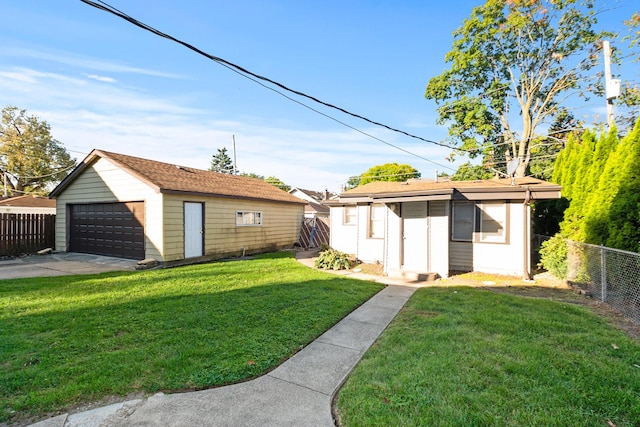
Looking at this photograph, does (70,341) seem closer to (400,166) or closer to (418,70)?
(418,70)

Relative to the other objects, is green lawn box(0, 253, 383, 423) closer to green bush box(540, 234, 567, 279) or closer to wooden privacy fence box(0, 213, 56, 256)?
green bush box(540, 234, 567, 279)

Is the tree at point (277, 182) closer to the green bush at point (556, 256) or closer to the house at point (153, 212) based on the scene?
the house at point (153, 212)

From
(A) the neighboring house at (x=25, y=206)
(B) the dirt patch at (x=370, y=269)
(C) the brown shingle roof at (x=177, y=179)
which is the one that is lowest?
(B) the dirt patch at (x=370, y=269)

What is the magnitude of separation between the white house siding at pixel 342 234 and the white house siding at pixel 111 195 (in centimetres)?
656

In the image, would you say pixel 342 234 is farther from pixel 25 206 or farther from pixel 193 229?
pixel 25 206

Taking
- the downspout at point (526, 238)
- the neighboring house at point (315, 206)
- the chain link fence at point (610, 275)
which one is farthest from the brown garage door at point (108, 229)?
the chain link fence at point (610, 275)

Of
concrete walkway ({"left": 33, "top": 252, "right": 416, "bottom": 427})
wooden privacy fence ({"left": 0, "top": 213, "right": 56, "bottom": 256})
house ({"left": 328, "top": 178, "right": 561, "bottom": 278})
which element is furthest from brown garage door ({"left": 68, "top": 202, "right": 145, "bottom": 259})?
concrete walkway ({"left": 33, "top": 252, "right": 416, "bottom": 427})

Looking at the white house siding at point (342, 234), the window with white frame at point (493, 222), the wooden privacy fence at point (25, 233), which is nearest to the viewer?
the window with white frame at point (493, 222)

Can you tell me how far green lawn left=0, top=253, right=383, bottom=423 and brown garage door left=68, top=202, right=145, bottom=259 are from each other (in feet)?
9.47

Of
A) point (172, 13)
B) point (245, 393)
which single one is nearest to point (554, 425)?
point (245, 393)

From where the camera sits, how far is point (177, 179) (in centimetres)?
1124

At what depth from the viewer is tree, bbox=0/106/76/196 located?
1068 inches

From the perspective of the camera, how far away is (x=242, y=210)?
516 inches

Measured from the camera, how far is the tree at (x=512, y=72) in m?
17.9
